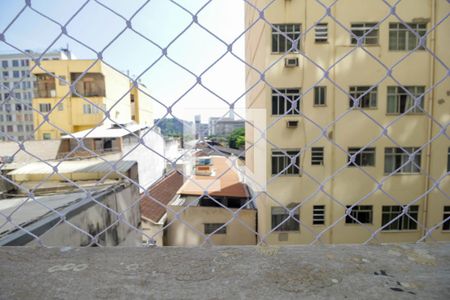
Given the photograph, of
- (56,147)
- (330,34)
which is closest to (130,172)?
(330,34)

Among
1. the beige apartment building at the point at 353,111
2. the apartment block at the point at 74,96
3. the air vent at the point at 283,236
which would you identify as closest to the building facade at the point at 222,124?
the beige apartment building at the point at 353,111

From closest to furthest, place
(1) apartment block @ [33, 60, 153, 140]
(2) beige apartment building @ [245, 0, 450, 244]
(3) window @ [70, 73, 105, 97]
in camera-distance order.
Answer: (2) beige apartment building @ [245, 0, 450, 244] → (1) apartment block @ [33, 60, 153, 140] → (3) window @ [70, 73, 105, 97]

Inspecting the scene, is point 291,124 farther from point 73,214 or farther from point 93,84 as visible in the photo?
point 93,84

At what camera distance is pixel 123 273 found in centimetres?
55

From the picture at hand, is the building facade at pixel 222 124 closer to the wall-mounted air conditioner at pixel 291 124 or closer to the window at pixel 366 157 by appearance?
the wall-mounted air conditioner at pixel 291 124

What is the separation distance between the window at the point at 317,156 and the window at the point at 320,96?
0.95 meters

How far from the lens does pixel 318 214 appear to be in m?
6.31

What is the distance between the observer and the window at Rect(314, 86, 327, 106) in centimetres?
588

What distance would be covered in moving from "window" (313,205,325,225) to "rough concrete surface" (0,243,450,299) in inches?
233

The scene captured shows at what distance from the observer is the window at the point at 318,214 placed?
247 inches

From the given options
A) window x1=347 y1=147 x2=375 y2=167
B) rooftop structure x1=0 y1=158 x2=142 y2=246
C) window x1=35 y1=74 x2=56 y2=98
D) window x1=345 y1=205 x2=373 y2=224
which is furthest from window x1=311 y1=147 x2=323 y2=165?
window x1=35 y1=74 x2=56 y2=98

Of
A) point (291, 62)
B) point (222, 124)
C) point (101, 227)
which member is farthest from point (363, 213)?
point (222, 124)

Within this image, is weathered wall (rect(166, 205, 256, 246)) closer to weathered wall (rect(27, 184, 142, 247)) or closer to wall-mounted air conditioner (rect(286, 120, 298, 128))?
wall-mounted air conditioner (rect(286, 120, 298, 128))

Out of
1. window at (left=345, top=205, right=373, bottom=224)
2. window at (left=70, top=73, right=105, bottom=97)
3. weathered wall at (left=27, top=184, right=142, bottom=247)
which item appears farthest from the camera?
window at (left=70, top=73, right=105, bottom=97)
